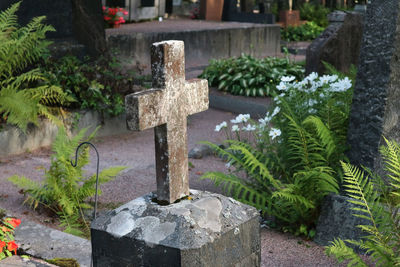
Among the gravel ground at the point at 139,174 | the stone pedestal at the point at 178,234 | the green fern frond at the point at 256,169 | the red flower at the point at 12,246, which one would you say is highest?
the stone pedestal at the point at 178,234

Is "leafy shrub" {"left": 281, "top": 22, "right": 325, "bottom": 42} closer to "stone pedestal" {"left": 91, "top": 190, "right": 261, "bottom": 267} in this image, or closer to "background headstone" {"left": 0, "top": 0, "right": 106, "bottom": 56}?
"background headstone" {"left": 0, "top": 0, "right": 106, "bottom": 56}

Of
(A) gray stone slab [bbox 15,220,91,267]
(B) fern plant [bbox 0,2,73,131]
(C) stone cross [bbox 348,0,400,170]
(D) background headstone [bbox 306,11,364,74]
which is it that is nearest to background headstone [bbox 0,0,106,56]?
(B) fern plant [bbox 0,2,73,131]

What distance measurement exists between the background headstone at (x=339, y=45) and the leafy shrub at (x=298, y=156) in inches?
191

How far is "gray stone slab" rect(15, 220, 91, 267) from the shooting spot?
13.5 ft

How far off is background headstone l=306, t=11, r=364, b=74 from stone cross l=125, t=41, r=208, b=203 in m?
7.44

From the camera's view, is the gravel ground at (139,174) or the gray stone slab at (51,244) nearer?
the gray stone slab at (51,244)

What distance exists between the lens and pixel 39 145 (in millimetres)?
7637

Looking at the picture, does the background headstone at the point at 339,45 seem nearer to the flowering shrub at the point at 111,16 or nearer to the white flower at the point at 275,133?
the white flower at the point at 275,133

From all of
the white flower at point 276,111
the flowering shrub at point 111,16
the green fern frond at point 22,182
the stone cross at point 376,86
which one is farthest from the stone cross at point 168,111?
the flowering shrub at point 111,16

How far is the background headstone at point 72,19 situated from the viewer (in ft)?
31.8

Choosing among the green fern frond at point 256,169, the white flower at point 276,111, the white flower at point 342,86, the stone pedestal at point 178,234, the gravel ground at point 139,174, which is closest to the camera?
the stone pedestal at point 178,234

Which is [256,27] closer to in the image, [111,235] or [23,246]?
[23,246]

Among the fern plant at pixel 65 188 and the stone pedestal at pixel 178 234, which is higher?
the stone pedestal at pixel 178 234

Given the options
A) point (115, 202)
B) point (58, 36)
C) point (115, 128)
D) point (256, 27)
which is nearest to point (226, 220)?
point (115, 202)
